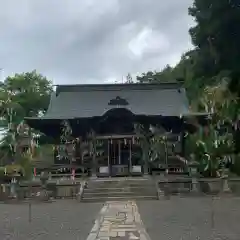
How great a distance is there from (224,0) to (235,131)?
1033cm

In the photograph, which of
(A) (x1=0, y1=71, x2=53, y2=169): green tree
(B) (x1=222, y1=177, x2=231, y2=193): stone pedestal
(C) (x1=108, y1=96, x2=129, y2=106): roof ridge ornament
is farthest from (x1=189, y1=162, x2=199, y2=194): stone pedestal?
(A) (x1=0, y1=71, x2=53, y2=169): green tree

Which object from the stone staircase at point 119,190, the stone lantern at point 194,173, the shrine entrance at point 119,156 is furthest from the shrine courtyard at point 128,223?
the shrine entrance at point 119,156

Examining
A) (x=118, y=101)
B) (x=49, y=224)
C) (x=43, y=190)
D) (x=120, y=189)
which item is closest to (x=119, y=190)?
(x=120, y=189)

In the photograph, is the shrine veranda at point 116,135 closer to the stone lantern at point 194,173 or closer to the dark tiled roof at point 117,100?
the dark tiled roof at point 117,100

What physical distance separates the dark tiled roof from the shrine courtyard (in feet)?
34.9

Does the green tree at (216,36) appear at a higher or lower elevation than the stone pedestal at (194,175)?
higher

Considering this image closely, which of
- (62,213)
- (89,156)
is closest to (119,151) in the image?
(89,156)

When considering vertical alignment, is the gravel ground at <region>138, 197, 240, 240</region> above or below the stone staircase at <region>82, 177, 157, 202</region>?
below

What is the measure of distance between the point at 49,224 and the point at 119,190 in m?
8.91

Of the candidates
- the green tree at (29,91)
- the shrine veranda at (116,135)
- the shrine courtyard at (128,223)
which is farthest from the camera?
the green tree at (29,91)

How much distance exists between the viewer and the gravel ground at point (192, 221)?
30.5 feet

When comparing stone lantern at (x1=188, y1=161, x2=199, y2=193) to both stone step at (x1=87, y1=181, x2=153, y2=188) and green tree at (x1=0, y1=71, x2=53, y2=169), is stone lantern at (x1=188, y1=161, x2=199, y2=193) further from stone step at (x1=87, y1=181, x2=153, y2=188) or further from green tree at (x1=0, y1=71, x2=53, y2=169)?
green tree at (x1=0, y1=71, x2=53, y2=169)

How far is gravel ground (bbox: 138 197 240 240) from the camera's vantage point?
9298mm

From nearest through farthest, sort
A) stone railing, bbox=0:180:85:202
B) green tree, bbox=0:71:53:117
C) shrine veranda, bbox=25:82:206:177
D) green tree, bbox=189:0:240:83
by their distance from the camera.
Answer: stone railing, bbox=0:180:85:202 → shrine veranda, bbox=25:82:206:177 → green tree, bbox=189:0:240:83 → green tree, bbox=0:71:53:117
